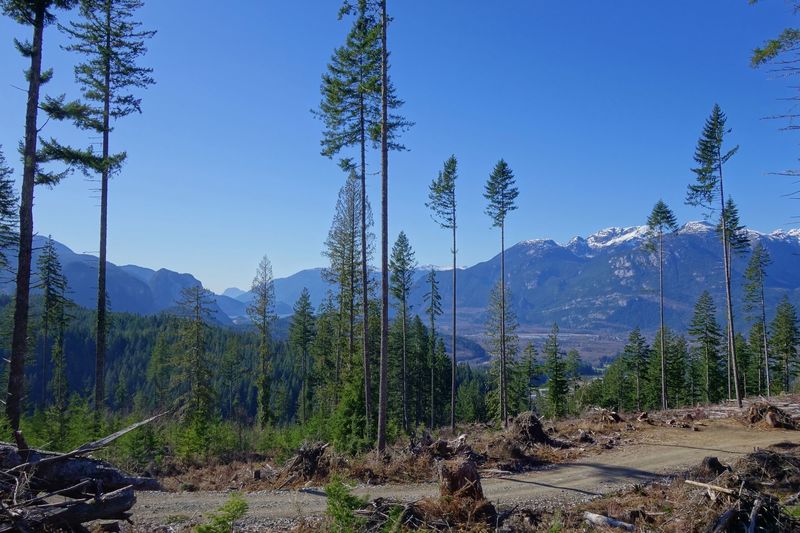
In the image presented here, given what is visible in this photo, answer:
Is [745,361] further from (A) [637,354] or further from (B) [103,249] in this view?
(B) [103,249]

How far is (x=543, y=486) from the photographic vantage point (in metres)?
10.8

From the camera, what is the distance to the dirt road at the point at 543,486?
8.77 m

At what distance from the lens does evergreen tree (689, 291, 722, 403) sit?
147 ft

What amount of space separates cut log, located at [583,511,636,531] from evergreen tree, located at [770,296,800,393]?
51.4 metres

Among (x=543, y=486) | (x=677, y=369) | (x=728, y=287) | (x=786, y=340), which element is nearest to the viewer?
(x=543, y=486)

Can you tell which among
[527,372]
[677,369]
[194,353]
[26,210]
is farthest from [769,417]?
[677,369]

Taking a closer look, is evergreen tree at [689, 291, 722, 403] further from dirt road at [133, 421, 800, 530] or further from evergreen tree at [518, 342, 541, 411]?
dirt road at [133, 421, 800, 530]

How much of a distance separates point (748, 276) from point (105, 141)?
51.9m

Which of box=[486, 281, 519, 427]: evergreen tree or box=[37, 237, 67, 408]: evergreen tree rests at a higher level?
box=[37, 237, 67, 408]: evergreen tree

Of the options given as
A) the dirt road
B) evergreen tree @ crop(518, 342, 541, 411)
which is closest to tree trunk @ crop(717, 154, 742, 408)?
the dirt road

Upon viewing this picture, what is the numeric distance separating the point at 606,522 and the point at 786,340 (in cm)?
5309

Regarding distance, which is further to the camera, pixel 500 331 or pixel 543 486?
pixel 500 331

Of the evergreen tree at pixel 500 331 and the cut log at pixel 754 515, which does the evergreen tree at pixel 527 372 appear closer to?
the evergreen tree at pixel 500 331

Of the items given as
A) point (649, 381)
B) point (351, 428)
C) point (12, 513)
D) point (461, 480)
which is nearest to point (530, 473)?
point (461, 480)
